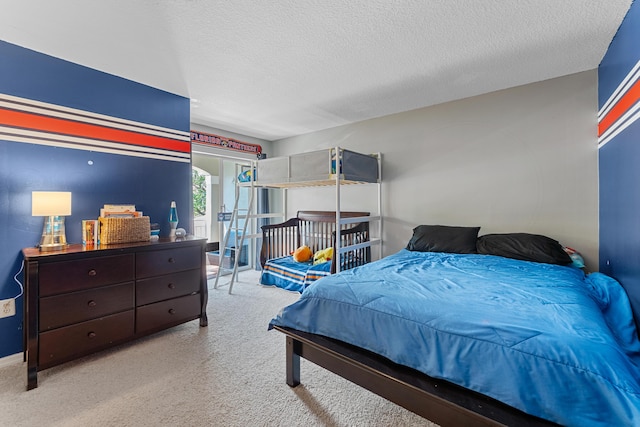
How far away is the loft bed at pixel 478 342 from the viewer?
3.29 ft

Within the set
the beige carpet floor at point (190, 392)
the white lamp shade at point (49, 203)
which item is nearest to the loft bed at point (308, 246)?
the beige carpet floor at point (190, 392)

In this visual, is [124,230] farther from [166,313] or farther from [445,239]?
[445,239]

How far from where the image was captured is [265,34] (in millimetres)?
2076

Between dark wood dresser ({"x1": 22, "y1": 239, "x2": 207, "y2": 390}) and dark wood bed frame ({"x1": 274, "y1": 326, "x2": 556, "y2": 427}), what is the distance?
1356 millimetres

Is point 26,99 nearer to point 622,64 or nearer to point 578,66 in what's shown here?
point 622,64

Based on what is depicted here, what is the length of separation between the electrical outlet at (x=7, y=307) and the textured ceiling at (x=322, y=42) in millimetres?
1994

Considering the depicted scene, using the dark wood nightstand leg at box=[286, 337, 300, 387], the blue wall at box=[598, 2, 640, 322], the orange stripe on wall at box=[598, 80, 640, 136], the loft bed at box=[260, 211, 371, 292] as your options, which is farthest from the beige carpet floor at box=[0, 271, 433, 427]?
the orange stripe on wall at box=[598, 80, 640, 136]

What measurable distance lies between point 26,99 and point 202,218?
3012 millimetres

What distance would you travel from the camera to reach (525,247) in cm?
267

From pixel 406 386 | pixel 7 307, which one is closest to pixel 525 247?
pixel 406 386

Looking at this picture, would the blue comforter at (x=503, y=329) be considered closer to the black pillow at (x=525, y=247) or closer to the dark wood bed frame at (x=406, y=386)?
the dark wood bed frame at (x=406, y=386)

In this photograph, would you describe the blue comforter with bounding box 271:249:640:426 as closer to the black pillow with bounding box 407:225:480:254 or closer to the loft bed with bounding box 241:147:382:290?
the black pillow with bounding box 407:225:480:254

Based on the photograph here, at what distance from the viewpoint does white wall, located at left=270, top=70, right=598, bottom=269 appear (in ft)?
8.82

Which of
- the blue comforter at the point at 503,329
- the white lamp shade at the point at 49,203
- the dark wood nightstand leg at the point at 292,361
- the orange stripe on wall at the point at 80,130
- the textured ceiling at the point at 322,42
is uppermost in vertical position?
the textured ceiling at the point at 322,42
